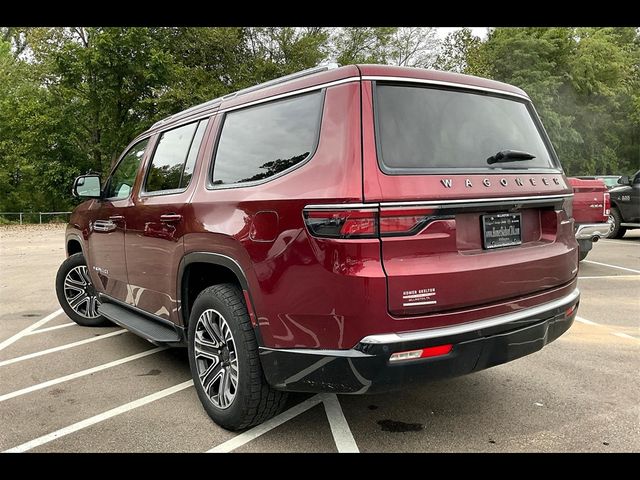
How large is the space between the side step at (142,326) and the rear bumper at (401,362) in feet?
3.83

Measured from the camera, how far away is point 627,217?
12.5 meters

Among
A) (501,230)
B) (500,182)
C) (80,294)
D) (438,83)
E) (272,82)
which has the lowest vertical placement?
(80,294)

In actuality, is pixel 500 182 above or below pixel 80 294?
above

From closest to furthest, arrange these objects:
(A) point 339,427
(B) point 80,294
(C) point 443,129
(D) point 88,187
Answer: (C) point 443,129
(A) point 339,427
(D) point 88,187
(B) point 80,294

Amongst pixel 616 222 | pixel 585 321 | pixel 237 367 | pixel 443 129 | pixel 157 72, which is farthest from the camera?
pixel 157 72

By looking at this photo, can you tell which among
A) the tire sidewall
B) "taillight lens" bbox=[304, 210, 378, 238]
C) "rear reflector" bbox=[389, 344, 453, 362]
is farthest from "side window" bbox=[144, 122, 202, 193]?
"rear reflector" bbox=[389, 344, 453, 362]

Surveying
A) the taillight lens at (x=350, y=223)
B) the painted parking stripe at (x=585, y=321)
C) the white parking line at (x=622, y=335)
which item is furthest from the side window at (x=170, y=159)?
the painted parking stripe at (x=585, y=321)

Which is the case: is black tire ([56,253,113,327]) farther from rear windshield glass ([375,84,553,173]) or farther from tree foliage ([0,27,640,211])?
tree foliage ([0,27,640,211])

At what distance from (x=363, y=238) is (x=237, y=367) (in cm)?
107

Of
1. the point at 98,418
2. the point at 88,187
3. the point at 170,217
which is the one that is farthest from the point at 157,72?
the point at 98,418

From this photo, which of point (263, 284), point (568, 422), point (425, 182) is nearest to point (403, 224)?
point (425, 182)

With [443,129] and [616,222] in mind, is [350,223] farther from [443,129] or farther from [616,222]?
[616,222]

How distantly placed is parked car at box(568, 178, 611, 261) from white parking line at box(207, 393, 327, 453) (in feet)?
18.6

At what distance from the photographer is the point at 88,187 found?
4.80 meters
